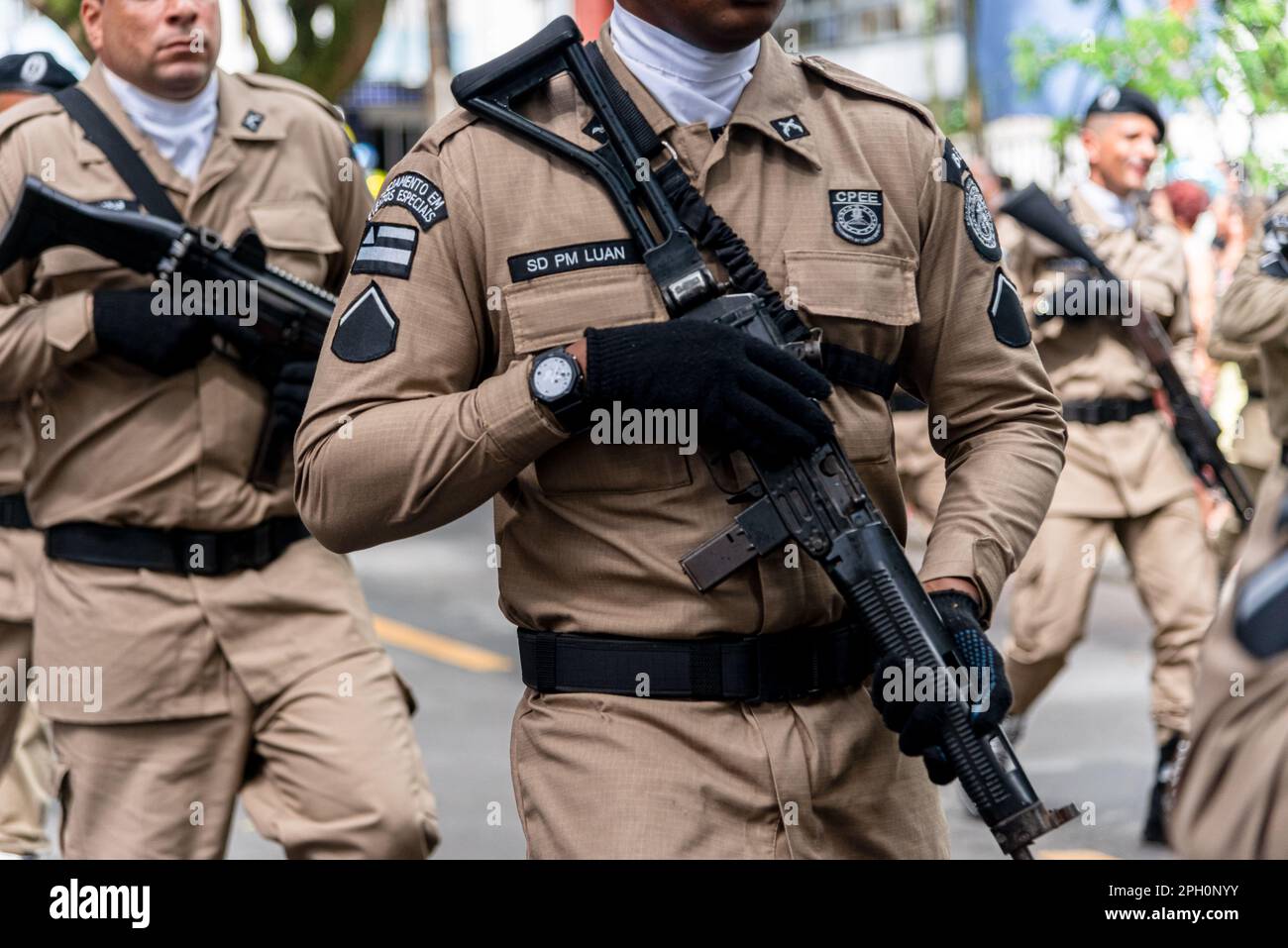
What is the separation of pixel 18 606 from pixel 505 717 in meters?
3.11

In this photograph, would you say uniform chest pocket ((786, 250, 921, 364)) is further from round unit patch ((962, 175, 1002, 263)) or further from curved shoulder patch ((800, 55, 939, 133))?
curved shoulder patch ((800, 55, 939, 133))

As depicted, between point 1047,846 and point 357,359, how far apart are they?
153 inches

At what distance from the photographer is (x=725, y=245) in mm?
2814

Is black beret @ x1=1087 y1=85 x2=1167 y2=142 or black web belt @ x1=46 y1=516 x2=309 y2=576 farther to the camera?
Result: black beret @ x1=1087 y1=85 x2=1167 y2=142

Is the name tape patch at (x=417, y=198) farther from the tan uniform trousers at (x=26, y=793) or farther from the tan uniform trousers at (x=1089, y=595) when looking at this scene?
the tan uniform trousers at (x=1089, y=595)

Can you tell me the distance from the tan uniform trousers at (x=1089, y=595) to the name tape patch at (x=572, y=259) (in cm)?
391

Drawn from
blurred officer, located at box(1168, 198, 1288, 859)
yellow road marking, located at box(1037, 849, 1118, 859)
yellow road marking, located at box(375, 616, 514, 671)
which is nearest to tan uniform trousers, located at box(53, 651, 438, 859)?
yellow road marking, located at box(1037, 849, 1118, 859)

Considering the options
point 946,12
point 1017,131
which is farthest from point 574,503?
point 946,12

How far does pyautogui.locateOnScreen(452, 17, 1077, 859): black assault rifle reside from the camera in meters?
2.67

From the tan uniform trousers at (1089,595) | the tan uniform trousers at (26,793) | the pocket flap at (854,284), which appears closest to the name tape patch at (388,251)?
the pocket flap at (854,284)

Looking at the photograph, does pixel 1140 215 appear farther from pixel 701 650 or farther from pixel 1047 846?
pixel 701 650

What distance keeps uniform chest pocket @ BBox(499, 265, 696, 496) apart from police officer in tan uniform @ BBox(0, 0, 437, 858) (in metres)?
1.42

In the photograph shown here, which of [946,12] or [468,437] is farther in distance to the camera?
[946,12]

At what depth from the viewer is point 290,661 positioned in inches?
168
